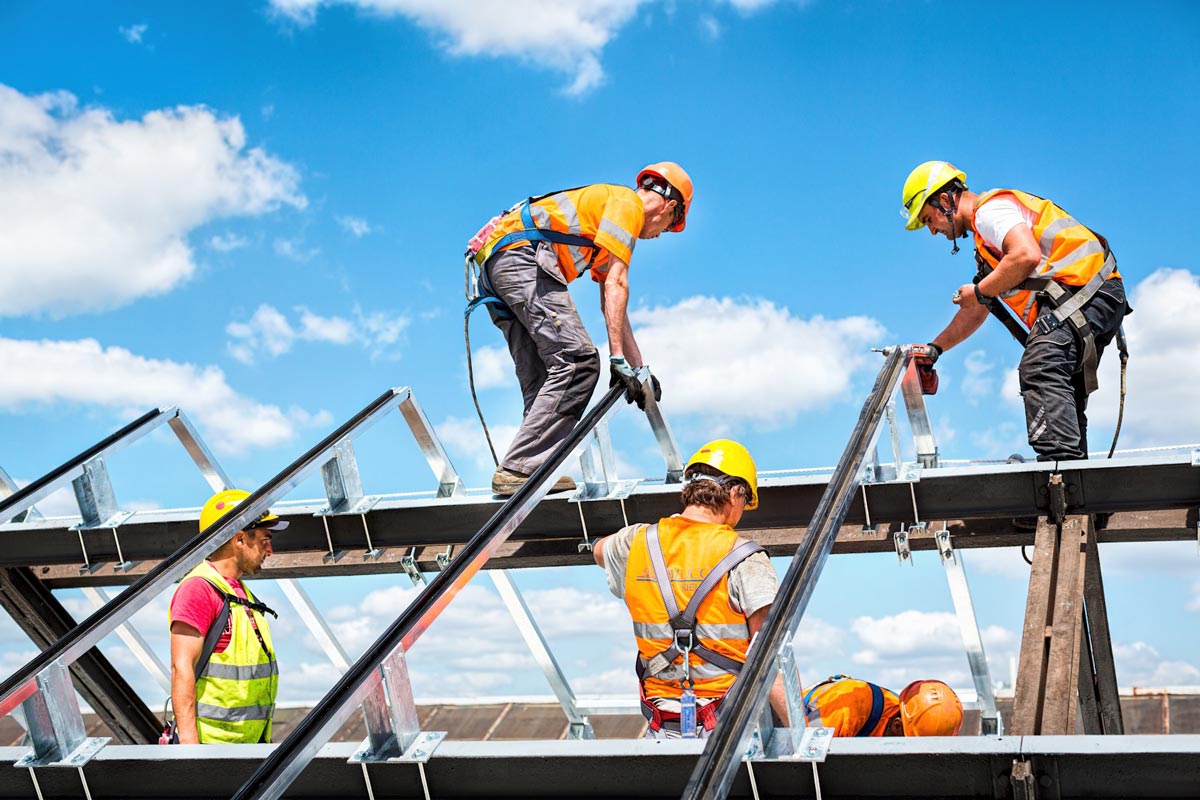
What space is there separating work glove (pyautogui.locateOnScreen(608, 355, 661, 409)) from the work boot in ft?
1.81

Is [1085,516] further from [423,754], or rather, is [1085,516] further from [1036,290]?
[423,754]

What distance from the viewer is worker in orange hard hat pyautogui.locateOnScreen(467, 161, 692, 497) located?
7043 millimetres

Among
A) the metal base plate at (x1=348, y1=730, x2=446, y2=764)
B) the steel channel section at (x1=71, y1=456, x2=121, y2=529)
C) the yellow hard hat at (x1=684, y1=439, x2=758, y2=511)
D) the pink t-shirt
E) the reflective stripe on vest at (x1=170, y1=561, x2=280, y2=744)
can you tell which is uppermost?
the steel channel section at (x1=71, y1=456, x2=121, y2=529)

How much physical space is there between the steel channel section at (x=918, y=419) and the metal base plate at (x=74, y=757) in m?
3.98

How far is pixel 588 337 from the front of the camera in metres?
7.24

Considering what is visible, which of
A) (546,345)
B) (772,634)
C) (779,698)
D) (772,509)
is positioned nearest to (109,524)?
(546,345)

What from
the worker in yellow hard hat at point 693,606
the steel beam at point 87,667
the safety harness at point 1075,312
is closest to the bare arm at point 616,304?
the safety harness at point 1075,312

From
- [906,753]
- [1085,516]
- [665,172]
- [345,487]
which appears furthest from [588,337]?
[906,753]

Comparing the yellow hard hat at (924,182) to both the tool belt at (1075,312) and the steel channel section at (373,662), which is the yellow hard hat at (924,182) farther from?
the steel channel section at (373,662)

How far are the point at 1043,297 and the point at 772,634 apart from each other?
3.71 metres

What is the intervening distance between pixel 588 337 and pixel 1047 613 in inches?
119

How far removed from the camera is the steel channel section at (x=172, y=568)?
4.94 m

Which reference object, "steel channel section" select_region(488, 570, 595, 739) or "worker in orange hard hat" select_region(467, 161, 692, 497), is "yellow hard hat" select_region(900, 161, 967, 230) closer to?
"worker in orange hard hat" select_region(467, 161, 692, 497)

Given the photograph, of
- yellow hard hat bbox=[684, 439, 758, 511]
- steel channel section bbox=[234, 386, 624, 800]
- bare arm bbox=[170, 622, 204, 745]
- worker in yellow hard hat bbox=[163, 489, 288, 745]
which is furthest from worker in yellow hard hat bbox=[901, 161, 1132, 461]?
bare arm bbox=[170, 622, 204, 745]
